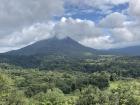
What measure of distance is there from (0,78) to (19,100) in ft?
86.9

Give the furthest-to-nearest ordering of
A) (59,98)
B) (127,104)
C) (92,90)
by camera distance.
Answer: (92,90)
(59,98)
(127,104)

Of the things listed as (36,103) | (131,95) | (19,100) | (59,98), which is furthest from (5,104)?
(131,95)

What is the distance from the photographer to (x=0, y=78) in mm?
170500

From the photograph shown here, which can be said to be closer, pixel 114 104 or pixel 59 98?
pixel 114 104

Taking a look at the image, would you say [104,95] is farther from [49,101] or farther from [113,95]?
[49,101]

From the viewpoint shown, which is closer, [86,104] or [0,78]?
[86,104]

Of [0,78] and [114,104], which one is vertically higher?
[0,78]

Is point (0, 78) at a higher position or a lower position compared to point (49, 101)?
higher

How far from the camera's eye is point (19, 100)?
14812 centimetres

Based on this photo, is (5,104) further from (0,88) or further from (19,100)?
(0,88)

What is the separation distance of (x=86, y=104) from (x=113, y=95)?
12.4 meters

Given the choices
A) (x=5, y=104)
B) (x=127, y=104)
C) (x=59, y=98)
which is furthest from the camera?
(x=59, y=98)

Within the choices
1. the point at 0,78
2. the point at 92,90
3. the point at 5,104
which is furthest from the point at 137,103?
the point at 0,78

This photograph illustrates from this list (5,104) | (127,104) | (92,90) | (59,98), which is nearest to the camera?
(5,104)
